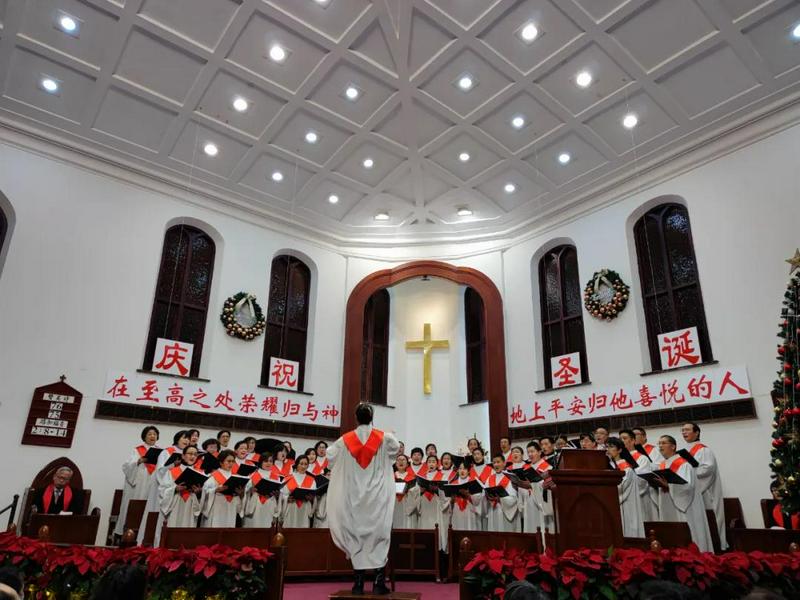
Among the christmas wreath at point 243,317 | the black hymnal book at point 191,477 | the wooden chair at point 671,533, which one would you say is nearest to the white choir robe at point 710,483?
the wooden chair at point 671,533

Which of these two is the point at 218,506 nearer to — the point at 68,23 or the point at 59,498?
the point at 59,498

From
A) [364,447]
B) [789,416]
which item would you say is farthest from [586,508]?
[789,416]

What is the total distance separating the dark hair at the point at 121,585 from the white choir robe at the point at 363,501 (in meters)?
3.07

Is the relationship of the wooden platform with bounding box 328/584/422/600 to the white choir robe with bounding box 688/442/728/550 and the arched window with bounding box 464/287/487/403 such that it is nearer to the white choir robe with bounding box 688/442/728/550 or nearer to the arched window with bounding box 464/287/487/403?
the white choir robe with bounding box 688/442/728/550

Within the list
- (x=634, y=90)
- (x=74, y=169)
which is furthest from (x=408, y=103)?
(x=74, y=169)

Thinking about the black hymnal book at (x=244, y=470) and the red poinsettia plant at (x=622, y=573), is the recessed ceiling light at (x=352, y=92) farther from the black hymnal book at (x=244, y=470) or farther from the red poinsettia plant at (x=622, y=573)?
the red poinsettia plant at (x=622, y=573)

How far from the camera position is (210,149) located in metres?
10.3

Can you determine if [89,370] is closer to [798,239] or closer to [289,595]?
[289,595]

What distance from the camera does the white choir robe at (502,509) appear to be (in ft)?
25.9

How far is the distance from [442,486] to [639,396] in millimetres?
3956

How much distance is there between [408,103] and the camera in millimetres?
9328

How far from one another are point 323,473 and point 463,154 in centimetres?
646

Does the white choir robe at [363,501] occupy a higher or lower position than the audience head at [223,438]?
lower

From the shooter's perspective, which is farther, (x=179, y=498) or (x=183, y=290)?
(x=183, y=290)
